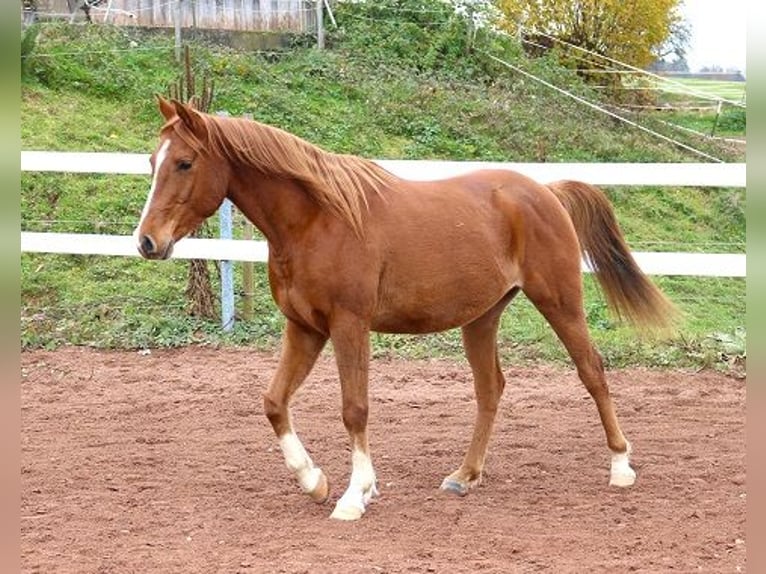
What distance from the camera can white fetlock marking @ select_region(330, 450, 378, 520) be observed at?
14.6 ft

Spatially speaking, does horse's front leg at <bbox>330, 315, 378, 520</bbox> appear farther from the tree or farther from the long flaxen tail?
the tree

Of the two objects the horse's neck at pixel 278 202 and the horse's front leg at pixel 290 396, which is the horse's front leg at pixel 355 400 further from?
the horse's neck at pixel 278 202

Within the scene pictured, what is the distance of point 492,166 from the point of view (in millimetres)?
7020

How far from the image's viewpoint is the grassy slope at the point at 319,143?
8305 millimetres

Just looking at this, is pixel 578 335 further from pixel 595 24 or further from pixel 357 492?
pixel 595 24

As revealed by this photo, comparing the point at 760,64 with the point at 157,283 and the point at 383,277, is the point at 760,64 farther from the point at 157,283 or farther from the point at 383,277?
the point at 157,283

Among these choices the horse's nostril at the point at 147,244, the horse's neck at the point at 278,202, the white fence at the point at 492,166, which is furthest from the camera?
the white fence at the point at 492,166

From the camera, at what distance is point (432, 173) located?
7.91 meters

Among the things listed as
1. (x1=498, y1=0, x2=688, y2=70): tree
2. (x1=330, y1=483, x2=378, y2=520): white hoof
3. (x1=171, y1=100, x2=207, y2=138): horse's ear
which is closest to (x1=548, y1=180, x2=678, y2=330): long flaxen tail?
(x1=330, y1=483, x2=378, y2=520): white hoof

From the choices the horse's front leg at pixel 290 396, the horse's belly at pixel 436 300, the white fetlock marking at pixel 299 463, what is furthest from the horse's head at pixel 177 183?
the white fetlock marking at pixel 299 463

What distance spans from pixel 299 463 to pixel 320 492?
0.18 m

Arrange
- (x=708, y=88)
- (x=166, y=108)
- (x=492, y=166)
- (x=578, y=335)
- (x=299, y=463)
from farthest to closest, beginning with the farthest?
(x=708, y=88) < (x=492, y=166) < (x=578, y=335) < (x=299, y=463) < (x=166, y=108)

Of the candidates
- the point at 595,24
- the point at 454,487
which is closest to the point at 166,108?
the point at 454,487

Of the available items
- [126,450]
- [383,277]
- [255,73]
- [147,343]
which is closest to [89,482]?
[126,450]
